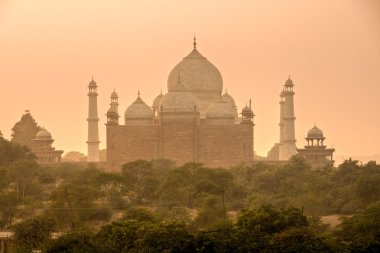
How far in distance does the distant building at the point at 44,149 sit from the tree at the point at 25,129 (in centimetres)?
486

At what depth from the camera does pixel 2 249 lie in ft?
173

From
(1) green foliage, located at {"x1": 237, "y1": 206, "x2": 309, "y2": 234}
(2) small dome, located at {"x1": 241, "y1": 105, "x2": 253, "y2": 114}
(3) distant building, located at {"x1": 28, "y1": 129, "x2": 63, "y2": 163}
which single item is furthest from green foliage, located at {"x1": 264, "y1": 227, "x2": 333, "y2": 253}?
(3) distant building, located at {"x1": 28, "y1": 129, "x2": 63, "y2": 163}

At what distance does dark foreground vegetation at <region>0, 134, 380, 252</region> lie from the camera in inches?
1906

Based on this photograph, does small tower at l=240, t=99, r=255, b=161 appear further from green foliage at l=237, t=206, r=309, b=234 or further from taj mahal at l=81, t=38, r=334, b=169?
green foliage at l=237, t=206, r=309, b=234

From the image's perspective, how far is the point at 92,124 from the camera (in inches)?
4006

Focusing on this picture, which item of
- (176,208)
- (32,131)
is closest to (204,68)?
(32,131)

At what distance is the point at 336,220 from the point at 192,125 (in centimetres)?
3115

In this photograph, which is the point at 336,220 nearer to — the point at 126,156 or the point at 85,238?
the point at 85,238

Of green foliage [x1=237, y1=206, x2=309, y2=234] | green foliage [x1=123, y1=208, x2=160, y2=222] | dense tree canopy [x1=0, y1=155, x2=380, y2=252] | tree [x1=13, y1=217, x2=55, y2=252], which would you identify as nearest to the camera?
dense tree canopy [x1=0, y1=155, x2=380, y2=252]

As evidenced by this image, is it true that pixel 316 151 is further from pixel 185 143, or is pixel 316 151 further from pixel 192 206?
pixel 192 206

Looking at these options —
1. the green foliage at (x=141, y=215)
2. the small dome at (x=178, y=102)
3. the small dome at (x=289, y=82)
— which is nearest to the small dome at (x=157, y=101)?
the small dome at (x=178, y=102)

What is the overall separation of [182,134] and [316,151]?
9417 millimetres

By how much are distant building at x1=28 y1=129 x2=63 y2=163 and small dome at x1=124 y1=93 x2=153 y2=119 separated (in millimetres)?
5851

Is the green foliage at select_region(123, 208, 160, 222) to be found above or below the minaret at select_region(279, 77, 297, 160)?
below
